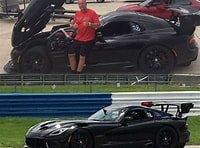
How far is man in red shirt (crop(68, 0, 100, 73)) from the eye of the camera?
669 inches

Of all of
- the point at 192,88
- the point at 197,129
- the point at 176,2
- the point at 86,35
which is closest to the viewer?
the point at 197,129

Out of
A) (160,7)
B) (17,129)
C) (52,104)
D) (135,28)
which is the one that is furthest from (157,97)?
(160,7)

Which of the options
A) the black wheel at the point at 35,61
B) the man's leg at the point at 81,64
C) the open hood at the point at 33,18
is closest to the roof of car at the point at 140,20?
the man's leg at the point at 81,64

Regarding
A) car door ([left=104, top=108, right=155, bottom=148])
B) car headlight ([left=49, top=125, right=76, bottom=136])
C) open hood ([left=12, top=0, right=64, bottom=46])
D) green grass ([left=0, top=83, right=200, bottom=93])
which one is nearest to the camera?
car headlight ([left=49, top=125, right=76, bottom=136])

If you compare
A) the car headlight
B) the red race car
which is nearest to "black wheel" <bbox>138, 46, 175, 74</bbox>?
the red race car

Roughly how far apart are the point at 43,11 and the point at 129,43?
106 inches

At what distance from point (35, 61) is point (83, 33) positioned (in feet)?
5.30

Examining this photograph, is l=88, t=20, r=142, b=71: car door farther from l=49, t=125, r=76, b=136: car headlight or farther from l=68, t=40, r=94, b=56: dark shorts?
l=49, t=125, r=76, b=136: car headlight

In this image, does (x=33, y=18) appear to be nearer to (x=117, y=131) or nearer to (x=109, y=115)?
(x=109, y=115)

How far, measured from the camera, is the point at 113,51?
56.7 ft

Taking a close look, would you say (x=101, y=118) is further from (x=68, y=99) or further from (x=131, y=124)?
(x=68, y=99)

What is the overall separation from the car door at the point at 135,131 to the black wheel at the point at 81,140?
0.39m

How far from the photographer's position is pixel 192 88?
15.9m

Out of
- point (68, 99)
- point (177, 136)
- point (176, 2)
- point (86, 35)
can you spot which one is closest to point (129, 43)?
point (86, 35)
